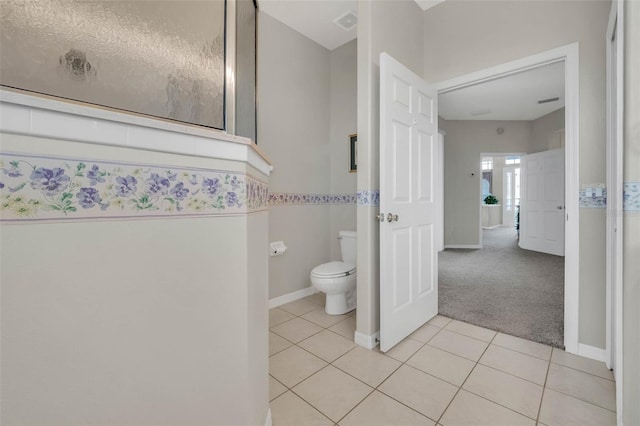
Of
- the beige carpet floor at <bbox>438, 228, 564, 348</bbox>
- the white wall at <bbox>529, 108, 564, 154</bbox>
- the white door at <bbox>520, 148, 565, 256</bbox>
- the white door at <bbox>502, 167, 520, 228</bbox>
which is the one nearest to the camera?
the beige carpet floor at <bbox>438, 228, 564, 348</bbox>

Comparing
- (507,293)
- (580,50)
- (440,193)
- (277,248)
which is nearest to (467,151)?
(440,193)

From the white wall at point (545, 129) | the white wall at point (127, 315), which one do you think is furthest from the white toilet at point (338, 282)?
the white wall at point (545, 129)

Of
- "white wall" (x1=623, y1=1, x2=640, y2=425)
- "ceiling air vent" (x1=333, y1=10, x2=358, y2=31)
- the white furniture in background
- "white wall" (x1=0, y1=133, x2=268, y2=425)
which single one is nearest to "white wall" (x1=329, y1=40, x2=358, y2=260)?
"ceiling air vent" (x1=333, y1=10, x2=358, y2=31)

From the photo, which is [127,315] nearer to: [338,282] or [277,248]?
[338,282]

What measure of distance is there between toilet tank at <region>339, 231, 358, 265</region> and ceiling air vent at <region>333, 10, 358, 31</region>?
2.01m

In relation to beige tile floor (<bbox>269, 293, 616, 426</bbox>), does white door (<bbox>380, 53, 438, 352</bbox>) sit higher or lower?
higher

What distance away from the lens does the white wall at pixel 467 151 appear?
18.5 ft

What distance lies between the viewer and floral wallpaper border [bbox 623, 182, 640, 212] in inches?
41.4

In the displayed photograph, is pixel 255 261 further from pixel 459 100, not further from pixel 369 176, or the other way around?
pixel 459 100

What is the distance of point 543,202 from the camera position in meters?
5.18

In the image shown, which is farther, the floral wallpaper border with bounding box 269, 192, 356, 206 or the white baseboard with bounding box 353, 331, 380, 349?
the floral wallpaper border with bounding box 269, 192, 356, 206

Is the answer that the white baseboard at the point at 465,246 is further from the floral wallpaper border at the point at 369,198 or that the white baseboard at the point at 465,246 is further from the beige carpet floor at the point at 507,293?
the floral wallpaper border at the point at 369,198

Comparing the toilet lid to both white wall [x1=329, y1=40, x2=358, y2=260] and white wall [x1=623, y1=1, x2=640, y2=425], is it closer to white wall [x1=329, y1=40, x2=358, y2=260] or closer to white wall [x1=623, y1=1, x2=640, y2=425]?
white wall [x1=329, y1=40, x2=358, y2=260]

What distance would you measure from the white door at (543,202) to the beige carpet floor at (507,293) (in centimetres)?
43
